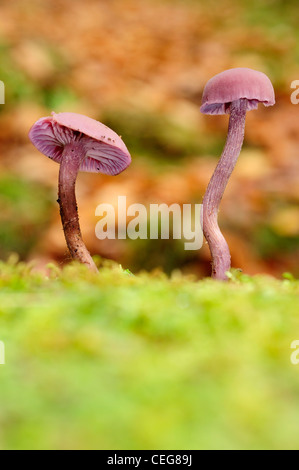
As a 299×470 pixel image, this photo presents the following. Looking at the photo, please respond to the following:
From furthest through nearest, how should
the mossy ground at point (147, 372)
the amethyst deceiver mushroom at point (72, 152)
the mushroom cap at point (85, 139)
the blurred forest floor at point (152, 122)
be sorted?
the blurred forest floor at point (152, 122), the amethyst deceiver mushroom at point (72, 152), the mushroom cap at point (85, 139), the mossy ground at point (147, 372)

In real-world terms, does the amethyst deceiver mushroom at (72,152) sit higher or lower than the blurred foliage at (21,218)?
lower

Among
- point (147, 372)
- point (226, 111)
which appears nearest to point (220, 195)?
point (226, 111)

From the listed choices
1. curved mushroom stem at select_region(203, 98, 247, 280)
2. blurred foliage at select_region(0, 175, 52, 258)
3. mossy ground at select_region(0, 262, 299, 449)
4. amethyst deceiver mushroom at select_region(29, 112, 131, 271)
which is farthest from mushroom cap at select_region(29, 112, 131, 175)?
blurred foliage at select_region(0, 175, 52, 258)

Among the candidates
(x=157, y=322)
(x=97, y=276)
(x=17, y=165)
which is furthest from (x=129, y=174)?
(x=157, y=322)

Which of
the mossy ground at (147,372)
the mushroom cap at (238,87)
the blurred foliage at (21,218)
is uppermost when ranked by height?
the blurred foliage at (21,218)

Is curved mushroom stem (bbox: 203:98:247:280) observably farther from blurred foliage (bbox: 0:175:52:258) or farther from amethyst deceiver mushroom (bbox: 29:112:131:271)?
blurred foliage (bbox: 0:175:52:258)

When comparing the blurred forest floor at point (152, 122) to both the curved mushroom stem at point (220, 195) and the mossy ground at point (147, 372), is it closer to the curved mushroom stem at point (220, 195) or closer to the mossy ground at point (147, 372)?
the curved mushroom stem at point (220, 195)

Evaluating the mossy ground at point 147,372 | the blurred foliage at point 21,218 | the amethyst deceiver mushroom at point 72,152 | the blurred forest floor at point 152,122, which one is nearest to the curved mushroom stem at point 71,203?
the amethyst deceiver mushroom at point 72,152
